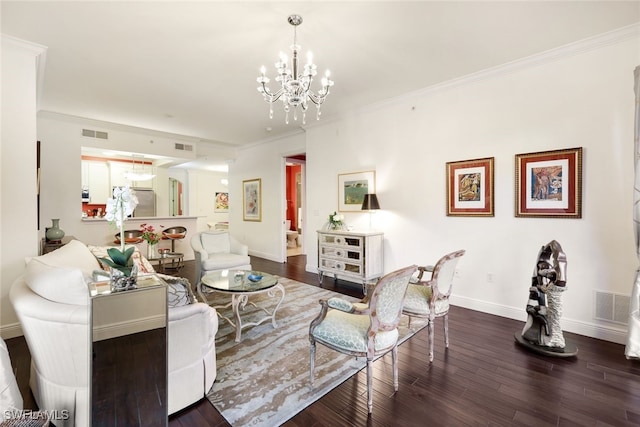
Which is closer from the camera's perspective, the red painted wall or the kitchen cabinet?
the kitchen cabinet

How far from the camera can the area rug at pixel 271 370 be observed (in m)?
1.91

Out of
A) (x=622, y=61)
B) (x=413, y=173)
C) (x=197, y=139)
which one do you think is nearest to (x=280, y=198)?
(x=197, y=139)

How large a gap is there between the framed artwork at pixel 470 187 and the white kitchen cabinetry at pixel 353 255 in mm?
1224

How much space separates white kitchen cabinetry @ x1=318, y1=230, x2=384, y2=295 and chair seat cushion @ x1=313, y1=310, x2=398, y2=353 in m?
2.21

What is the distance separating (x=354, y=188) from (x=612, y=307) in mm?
3456

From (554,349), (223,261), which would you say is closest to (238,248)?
(223,261)

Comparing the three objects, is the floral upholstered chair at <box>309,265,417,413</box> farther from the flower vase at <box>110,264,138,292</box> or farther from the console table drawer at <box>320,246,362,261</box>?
the console table drawer at <box>320,246,362,261</box>

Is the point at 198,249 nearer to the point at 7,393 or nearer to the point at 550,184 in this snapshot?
the point at 7,393

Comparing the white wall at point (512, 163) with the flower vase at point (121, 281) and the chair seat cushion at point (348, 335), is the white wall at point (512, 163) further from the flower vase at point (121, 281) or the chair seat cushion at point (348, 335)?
the flower vase at point (121, 281)

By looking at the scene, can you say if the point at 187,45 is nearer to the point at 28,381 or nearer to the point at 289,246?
the point at 28,381

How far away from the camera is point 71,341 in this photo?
63.2 inches

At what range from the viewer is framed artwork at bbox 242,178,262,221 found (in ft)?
24.1

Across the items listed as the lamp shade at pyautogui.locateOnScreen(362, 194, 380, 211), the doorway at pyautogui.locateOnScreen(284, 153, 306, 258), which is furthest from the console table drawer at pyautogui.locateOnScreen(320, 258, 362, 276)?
the doorway at pyautogui.locateOnScreen(284, 153, 306, 258)

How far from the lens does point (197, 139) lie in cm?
712
